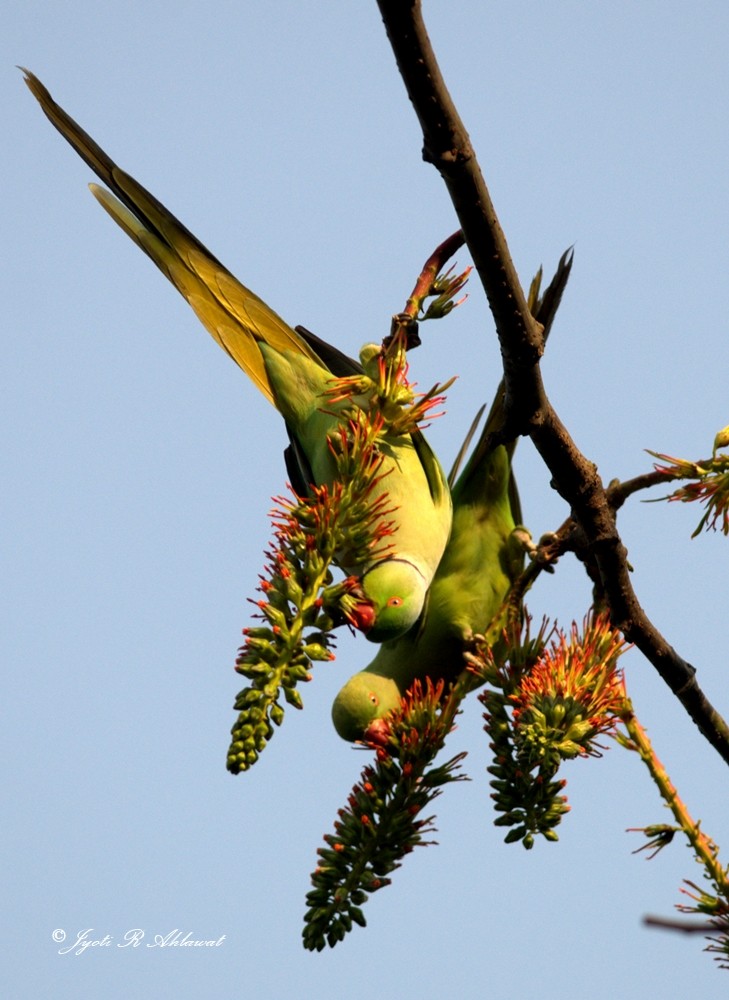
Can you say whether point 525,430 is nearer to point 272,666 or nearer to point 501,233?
point 501,233

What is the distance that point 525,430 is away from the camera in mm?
3639

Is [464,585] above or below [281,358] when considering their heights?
below

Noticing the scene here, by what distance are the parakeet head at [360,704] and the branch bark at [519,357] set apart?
31.8 inches

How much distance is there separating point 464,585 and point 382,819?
1.08 metres

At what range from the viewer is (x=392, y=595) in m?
3.46

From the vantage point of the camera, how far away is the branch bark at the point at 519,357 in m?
2.69

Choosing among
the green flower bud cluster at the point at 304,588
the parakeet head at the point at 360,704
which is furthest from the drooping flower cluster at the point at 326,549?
the parakeet head at the point at 360,704

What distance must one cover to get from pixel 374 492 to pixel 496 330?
2.28ft

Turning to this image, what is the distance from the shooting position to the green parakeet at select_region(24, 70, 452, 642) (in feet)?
12.2

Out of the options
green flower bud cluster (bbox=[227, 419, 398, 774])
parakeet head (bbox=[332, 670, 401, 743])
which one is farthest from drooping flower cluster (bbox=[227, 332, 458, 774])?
parakeet head (bbox=[332, 670, 401, 743])

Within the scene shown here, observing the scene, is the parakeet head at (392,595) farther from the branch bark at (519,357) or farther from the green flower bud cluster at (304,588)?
the branch bark at (519,357)

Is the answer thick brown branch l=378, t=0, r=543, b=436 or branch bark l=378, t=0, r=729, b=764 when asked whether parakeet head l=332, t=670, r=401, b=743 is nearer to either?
branch bark l=378, t=0, r=729, b=764

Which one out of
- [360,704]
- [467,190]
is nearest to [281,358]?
[360,704]

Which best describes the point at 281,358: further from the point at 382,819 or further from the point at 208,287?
the point at 382,819
